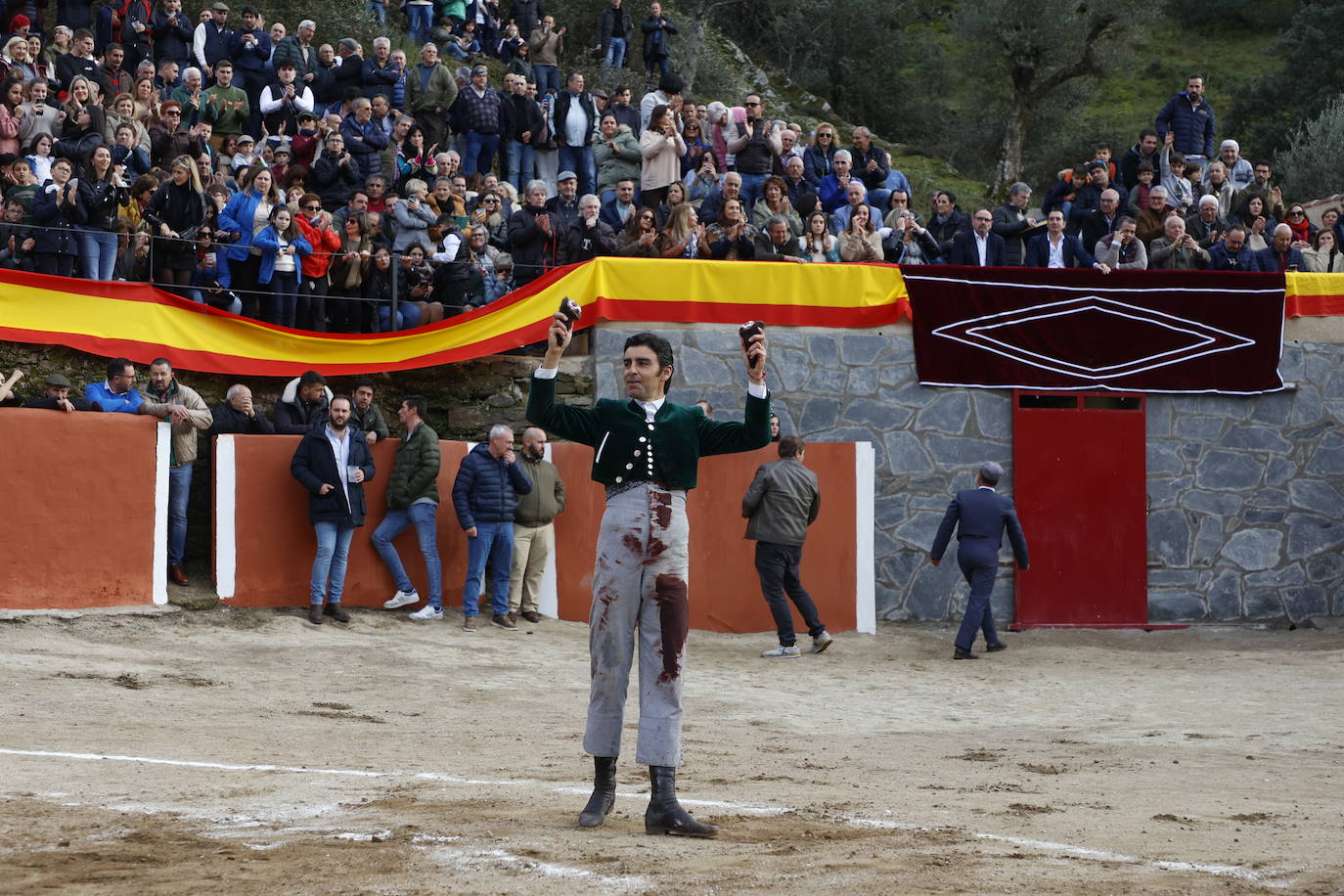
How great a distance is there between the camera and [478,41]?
24.0m

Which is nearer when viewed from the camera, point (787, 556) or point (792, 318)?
point (787, 556)

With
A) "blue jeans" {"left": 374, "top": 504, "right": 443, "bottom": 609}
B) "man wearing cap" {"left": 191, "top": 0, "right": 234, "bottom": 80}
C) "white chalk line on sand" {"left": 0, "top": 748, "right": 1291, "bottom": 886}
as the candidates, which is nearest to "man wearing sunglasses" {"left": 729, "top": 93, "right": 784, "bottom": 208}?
"man wearing cap" {"left": 191, "top": 0, "right": 234, "bottom": 80}

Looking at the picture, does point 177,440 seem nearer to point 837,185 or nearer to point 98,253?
point 98,253

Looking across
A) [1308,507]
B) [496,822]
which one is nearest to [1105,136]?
[1308,507]

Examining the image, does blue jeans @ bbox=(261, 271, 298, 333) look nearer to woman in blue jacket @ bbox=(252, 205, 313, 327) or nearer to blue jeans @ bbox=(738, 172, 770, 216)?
woman in blue jacket @ bbox=(252, 205, 313, 327)

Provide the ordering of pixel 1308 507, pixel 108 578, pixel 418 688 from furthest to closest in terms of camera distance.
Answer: pixel 1308 507, pixel 108 578, pixel 418 688

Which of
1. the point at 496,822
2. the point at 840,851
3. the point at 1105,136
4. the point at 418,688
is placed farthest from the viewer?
the point at 1105,136

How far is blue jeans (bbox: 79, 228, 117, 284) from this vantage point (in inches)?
537

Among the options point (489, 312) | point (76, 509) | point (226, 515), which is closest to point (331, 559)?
point (226, 515)

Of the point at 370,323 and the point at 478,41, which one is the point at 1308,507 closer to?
the point at 370,323

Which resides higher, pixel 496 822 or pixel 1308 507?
pixel 1308 507

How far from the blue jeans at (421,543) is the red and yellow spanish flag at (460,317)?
5.35ft

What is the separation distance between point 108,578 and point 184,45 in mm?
7689

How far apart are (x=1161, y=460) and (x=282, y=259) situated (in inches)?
345
